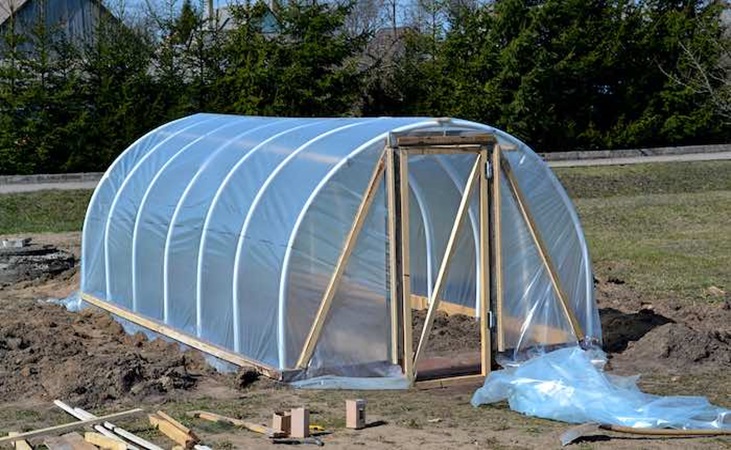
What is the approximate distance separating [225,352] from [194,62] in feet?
73.7

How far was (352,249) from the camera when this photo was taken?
1117 centimetres

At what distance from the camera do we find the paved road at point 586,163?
27906mm

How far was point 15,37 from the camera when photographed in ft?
101

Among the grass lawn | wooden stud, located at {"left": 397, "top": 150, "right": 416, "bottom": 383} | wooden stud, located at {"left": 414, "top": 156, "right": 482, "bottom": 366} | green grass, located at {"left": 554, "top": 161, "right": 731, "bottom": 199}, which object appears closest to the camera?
wooden stud, located at {"left": 397, "top": 150, "right": 416, "bottom": 383}

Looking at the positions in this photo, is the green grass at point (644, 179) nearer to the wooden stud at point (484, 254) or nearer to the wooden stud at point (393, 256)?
the wooden stud at point (484, 254)

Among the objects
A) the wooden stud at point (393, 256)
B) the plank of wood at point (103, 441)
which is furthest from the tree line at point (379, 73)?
the plank of wood at point (103, 441)

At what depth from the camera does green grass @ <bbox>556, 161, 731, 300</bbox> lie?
56.8 feet

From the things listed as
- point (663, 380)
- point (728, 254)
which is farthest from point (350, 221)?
point (728, 254)

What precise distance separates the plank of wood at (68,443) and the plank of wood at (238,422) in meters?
1.07

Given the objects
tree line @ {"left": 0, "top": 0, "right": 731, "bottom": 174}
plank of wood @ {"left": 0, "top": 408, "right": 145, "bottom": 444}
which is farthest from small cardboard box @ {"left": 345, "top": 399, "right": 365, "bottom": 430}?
tree line @ {"left": 0, "top": 0, "right": 731, "bottom": 174}

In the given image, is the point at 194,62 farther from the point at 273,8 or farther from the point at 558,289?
the point at 558,289

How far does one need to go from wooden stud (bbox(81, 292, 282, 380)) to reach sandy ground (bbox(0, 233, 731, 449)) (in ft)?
0.41

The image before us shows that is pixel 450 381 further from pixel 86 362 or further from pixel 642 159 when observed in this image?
pixel 642 159

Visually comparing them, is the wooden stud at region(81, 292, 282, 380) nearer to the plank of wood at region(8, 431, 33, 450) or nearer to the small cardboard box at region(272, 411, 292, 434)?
the small cardboard box at region(272, 411, 292, 434)
